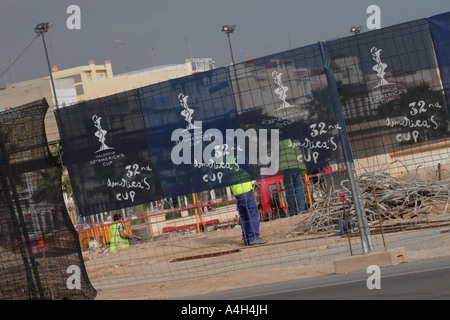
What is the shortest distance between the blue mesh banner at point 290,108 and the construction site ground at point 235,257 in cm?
153

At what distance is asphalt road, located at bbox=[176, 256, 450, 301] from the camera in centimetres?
734

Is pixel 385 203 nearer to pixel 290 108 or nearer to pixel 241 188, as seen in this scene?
pixel 241 188

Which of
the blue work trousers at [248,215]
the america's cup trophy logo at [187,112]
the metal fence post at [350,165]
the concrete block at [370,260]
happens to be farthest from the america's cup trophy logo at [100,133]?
the concrete block at [370,260]

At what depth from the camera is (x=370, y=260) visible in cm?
927

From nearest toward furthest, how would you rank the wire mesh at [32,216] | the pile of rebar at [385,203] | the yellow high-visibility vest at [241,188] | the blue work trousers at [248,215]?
the wire mesh at [32,216] → the yellow high-visibility vest at [241,188] → the blue work trousers at [248,215] → the pile of rebar at [385,203]

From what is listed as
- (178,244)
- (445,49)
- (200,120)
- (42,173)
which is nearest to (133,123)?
(200,120)

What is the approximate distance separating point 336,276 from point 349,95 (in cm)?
259

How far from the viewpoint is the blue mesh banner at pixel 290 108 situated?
1008 cm

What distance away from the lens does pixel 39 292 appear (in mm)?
9758

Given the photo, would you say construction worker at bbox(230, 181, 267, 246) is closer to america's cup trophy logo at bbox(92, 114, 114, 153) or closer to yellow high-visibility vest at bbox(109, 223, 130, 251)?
america's cup trophy logo at bbox(92, 114, 114, 153)

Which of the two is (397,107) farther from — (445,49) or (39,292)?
(39,292)

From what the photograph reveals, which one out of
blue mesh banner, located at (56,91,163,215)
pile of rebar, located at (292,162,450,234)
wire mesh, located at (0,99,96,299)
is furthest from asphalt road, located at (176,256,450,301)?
pile of rebar, located at (292,162,450,234)

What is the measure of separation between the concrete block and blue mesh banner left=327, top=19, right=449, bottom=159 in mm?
1714

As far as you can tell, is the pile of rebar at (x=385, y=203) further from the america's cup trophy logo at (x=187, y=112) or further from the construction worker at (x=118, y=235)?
the construction worker at (x=118, y=235)
